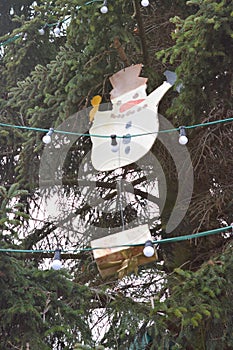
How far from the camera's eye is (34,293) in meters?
2.77

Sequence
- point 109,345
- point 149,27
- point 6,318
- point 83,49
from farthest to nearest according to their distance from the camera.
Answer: point 149,27 → point 83,49 → point 109,345 → point 6,318

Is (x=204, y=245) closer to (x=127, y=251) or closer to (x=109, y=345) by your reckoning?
(x=109, y=345)

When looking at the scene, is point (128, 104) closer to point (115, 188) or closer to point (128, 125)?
point (128, 125)

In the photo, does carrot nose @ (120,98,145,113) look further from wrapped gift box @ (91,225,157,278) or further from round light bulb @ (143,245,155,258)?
round light bulb @ (143,245,155,258)

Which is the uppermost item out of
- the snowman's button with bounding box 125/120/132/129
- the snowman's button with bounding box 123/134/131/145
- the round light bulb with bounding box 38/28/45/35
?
the round light bulb with bounding box 38/28/45/35

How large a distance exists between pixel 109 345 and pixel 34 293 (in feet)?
1.59

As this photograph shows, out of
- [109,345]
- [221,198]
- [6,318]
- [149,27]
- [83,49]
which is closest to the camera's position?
[6,318]

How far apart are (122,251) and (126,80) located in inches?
37.4

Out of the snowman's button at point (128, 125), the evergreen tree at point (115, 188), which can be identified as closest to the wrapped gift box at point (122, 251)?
the evergreen tree at point (115, 188)

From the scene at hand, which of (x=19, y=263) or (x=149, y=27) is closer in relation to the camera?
(x=19, y=263)

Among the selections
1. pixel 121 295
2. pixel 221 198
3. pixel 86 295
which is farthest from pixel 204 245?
pixel 86 295

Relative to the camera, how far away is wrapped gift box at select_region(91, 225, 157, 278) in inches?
95.9

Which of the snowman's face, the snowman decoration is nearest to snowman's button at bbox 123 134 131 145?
the snowman decoration

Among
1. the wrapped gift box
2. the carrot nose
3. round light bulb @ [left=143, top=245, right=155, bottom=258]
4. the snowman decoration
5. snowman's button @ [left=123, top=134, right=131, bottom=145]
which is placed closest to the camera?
round light bulb @ [left=143, top=245, right=155, bottom=258]
